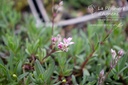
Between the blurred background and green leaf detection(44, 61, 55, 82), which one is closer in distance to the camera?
green leaf detection(44, 61, 55, 82)

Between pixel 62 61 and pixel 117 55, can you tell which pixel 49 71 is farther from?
pixel 117 55

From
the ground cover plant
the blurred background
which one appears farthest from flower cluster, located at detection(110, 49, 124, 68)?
the blurred background

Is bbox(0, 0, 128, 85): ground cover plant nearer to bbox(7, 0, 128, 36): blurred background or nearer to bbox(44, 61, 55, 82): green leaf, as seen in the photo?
bbox(44, 61, 55, 82): green leaf

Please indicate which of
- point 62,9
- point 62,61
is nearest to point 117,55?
point 62,61

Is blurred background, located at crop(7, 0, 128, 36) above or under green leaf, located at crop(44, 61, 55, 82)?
above

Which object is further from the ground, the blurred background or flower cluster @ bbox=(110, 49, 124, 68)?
the blurred background

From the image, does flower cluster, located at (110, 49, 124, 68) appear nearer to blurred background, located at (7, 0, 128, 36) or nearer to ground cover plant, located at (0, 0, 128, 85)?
ground cover plant, located at (0, 0, 128, 85)

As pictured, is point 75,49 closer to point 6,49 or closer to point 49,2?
point 6,49

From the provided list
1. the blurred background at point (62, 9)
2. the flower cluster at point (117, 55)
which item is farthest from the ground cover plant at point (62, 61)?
the blurred background at point (62, 9)

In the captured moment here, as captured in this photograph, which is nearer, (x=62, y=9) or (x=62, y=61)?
(x=62, y=61)

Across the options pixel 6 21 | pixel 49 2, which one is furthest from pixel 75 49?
pixel 49 2

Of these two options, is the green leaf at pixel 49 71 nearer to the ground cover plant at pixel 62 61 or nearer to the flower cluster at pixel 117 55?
the ground cover plant at pixel 62 61

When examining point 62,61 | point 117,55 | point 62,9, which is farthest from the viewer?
point 62,9
